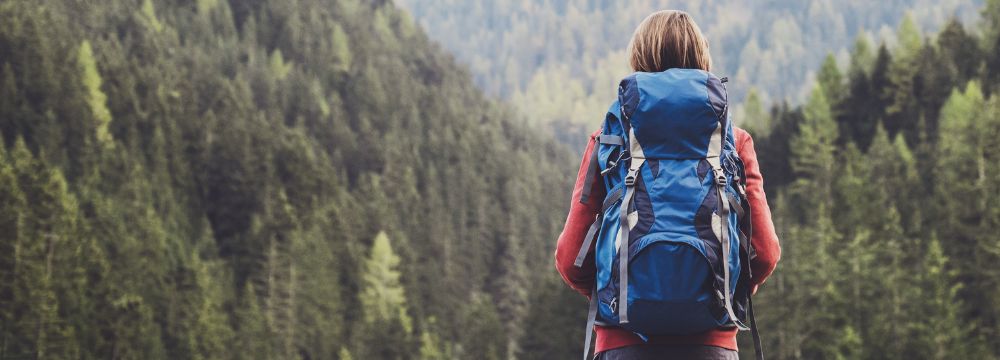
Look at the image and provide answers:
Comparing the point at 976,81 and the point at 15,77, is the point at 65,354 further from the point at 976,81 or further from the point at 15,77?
the point at 976,81

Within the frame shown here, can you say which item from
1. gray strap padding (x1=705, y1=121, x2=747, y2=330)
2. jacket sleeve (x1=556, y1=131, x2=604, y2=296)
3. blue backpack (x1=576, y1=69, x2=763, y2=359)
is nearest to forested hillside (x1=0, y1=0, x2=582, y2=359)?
jacket sleeve (x1=556, y1=131, x2=604, y2=296)

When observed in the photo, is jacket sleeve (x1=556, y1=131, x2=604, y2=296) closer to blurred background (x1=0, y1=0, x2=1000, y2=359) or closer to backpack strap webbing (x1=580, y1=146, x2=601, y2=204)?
backpack strap webbing (x1=580, y1=146, x2=601, y2=204)

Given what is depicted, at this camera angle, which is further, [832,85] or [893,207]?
[832,85]

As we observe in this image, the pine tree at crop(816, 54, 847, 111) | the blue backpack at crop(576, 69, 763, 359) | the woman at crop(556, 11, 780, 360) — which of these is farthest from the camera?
the pine tree at crop(816, 54, 847, 111)

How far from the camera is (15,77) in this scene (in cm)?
11294

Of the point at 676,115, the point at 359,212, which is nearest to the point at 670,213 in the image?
the point at 676,115

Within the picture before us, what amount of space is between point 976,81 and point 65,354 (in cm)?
7620

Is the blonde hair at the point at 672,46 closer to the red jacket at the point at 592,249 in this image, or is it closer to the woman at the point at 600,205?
the woman at the point at 600,205

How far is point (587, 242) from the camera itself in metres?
5.18

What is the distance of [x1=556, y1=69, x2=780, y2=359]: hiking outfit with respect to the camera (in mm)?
4773

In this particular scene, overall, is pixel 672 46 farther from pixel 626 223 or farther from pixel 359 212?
pixel 359 212

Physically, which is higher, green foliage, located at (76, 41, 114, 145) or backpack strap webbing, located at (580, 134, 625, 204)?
green foliage, located at (76, 41, 114, 145)

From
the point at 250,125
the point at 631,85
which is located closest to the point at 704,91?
the point at 631,85

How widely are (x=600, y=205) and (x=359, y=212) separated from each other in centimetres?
13161
